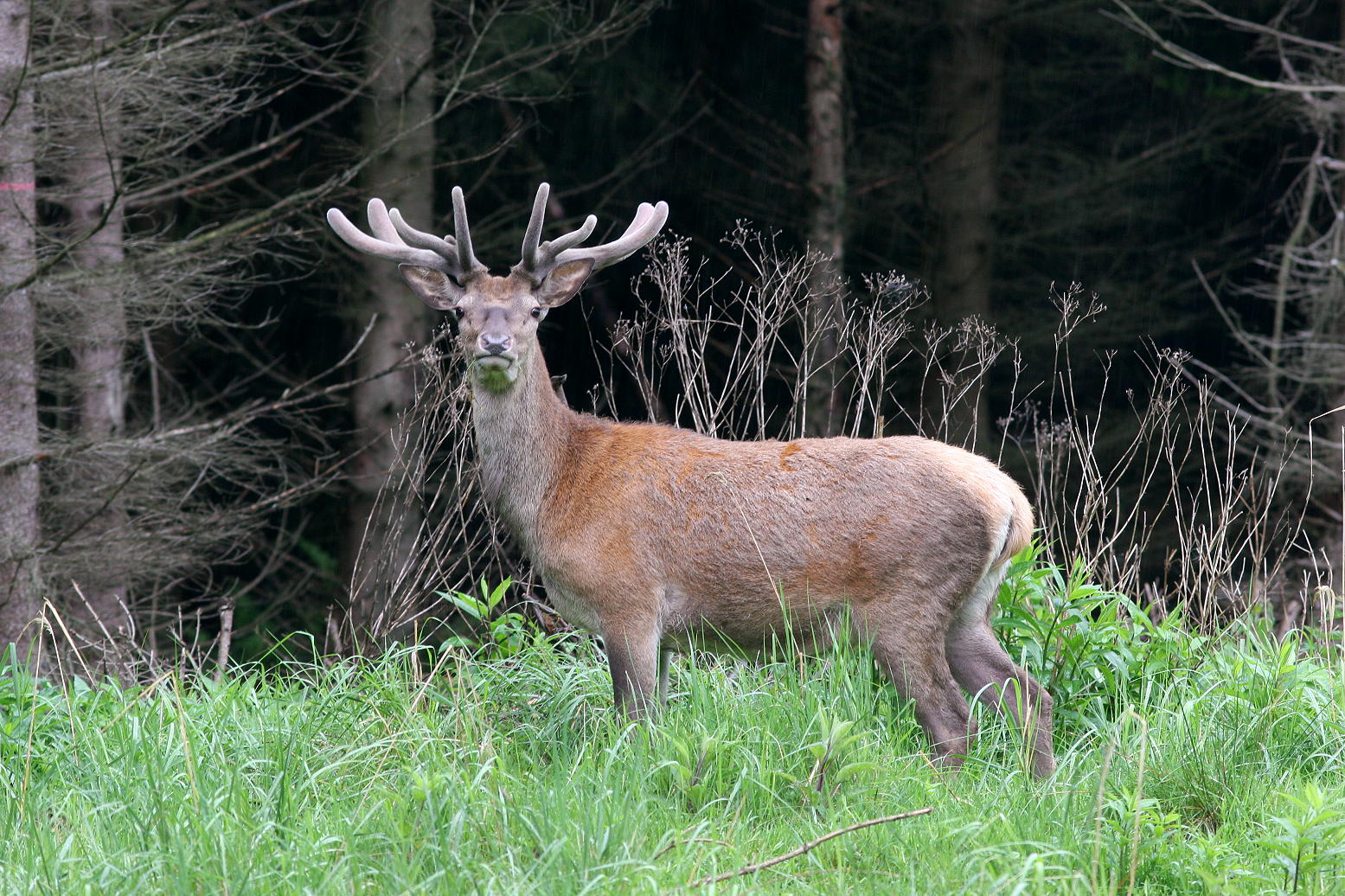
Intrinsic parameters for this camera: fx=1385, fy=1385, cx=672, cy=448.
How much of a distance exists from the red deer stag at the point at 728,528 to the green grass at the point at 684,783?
0.59ft

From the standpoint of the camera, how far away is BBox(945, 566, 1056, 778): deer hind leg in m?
4.57

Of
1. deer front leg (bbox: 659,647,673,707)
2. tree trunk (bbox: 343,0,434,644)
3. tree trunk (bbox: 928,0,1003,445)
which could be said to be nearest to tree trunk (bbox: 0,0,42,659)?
tree trunk (bbox: 343,0,434,644)

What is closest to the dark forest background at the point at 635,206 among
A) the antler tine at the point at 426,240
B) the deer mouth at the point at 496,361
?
the antler tine at the point at 426,240

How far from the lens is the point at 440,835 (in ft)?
11.0

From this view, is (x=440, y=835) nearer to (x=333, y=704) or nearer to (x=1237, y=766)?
(x=333, y=704)

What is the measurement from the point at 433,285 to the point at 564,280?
49 cm

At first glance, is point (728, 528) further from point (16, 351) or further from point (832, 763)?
point (16, 351)

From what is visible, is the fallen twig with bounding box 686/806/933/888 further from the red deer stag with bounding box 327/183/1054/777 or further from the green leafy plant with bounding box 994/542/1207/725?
the green leafy plant with bounding box 994/542/1207/725

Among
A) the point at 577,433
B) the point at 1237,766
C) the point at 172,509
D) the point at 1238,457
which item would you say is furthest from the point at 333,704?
the point at 1238,457

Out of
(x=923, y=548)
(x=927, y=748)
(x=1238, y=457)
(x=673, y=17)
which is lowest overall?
(x=1238, y=457)

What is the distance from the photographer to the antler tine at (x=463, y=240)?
4898mm

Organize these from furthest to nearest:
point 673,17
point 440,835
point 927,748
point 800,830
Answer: point 673,17 < point 927,748 < point 800,830 < point 440,835

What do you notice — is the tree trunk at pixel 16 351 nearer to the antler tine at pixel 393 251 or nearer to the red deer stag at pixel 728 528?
the antler tine at pixel 393 251

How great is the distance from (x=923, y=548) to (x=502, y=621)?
5.51ft
